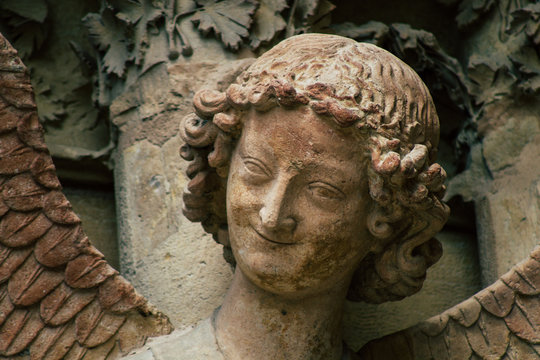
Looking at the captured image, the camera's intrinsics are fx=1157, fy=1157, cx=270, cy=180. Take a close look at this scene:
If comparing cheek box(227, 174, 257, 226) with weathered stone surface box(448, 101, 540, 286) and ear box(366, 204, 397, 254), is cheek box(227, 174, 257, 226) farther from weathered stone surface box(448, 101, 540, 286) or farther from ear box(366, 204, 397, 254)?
weathered stone surface box(448, 101, 540, 286)

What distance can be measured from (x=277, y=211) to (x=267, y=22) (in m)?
1.18

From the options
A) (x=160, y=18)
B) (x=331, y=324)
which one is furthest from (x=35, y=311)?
(x=160, y=18)

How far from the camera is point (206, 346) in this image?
3.41m

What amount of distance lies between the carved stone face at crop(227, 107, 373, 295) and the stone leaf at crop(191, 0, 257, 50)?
858mm

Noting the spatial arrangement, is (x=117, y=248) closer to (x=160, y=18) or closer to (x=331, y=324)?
(x=160, y=18)

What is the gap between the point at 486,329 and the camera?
347 cm

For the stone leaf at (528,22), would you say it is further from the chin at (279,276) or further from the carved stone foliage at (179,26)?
the chin at (279,276)

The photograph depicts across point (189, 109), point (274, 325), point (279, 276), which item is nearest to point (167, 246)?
point (189, 109)

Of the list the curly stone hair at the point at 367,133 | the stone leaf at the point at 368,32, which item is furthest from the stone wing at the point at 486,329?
the stone leaf at the point at 368,32

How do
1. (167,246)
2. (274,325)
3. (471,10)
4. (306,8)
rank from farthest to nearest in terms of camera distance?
1. (471,10)
2. (306,8)
3. (167,246)
4. (274,325)

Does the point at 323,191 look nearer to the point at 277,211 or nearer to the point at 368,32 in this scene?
the point at 277,211

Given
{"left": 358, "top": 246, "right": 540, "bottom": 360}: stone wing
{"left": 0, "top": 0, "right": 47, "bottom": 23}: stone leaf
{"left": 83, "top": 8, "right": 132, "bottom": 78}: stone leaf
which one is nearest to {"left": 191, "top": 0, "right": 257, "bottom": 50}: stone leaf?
{"left": 83, "top": 8, "right": 132, "bottom": 78}: stone leaf

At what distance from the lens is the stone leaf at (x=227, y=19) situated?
160 inches

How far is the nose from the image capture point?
3.13 m
